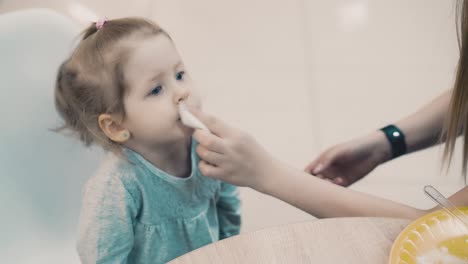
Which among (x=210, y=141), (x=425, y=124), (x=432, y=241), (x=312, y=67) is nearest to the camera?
(x=432, y=241)

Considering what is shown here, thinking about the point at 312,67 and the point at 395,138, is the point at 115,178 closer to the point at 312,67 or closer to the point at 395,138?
the point at 395,138

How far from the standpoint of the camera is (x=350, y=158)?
3.44 feet

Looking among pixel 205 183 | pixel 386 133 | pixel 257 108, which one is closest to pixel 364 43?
pixel 257 108

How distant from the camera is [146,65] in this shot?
29.1 inches

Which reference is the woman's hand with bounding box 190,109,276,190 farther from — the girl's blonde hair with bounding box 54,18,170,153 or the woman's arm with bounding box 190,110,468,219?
the girl's blonde hair with bounding box 54,18,170,153

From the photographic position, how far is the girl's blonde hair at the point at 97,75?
739 millimetres

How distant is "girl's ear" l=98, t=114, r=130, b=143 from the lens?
2.54 ft

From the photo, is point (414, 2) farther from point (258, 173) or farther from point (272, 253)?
point (272, 253)

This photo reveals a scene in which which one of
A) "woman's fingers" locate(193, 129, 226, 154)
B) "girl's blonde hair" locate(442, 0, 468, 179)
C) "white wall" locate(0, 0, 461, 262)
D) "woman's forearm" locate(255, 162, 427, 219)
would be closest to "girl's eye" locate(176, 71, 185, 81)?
"woman's fingers" locate(193, 129, 226, 154)

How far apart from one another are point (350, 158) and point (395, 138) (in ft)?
0.37

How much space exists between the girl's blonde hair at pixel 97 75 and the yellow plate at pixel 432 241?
460 mm

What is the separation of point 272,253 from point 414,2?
5.13 feet

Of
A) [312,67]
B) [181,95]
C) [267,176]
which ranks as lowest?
[312,67]

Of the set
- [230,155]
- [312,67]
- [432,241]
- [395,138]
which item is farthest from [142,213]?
[312,67]
